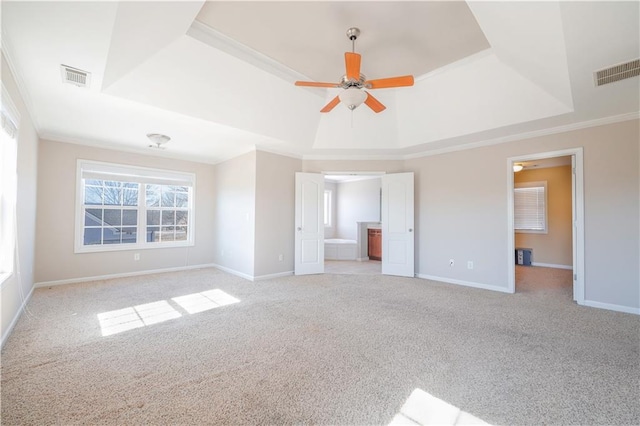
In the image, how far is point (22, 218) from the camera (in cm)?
327

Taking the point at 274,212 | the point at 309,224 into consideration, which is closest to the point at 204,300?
the point at 274,212

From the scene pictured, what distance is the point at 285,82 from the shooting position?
3744mm

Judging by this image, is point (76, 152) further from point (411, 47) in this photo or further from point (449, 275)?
point (449, 275)

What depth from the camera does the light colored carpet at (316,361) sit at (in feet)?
5.50

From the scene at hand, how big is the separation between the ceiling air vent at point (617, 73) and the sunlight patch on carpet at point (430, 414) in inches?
130

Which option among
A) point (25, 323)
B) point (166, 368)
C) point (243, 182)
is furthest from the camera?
point (243, 182)

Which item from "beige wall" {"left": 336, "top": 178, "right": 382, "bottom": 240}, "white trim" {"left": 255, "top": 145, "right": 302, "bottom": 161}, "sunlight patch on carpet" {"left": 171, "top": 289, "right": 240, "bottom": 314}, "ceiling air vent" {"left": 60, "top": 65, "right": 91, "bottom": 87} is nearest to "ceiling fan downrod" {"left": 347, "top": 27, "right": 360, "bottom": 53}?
"ceiling air vent" {"left": 60, "top": 65, "right": 91, "bottom": 87}

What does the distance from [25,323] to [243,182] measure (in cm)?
346

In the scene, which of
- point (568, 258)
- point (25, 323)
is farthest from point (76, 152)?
point (568, 258)

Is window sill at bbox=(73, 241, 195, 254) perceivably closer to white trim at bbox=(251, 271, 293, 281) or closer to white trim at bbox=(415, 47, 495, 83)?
white trim at bbox=(251, 271, 293, 281)

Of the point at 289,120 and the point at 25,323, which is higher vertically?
the point at 289,120

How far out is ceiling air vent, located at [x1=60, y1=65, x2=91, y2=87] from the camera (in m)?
2.65

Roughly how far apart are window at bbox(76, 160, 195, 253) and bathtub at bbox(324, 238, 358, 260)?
141 inches

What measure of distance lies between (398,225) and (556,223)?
13.7 feet
